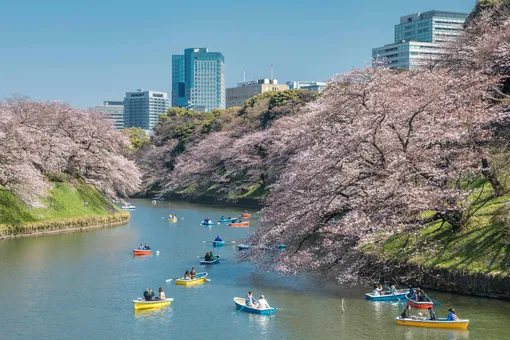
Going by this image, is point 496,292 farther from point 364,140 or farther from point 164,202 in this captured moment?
point 164,202

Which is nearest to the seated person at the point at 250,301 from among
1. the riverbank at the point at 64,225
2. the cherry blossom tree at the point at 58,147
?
the riverbank at the point at 64,225

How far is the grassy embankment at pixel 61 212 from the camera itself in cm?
4597

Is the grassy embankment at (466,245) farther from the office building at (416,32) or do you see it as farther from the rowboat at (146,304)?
the office building at (416,32)

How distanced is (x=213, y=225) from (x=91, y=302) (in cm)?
2906

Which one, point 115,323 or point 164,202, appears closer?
point 115,323

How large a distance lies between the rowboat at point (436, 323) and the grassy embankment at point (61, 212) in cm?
2974

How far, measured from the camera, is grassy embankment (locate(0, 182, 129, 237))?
45969 millimetres

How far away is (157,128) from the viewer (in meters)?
112

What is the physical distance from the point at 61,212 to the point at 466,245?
3286 centimetres

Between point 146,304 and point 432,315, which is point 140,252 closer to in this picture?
point 146,304

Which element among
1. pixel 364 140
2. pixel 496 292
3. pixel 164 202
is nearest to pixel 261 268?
pixel 364 140

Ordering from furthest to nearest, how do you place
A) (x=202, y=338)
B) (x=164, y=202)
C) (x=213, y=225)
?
(x=164, y=202) → (x=213, y=225) → (x=202, y=338)

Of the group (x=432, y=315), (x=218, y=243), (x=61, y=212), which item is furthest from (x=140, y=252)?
(x=432, y=315)

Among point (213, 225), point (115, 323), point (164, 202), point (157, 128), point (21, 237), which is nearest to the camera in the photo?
point (115, 323)
